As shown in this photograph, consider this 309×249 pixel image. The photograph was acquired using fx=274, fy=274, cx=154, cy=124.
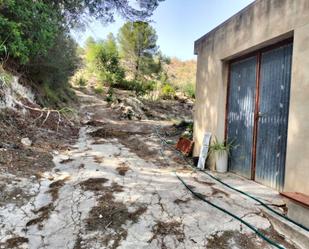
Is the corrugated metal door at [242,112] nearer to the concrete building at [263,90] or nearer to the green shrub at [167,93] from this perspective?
the concrete building at [263,90]

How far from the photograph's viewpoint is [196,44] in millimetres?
6441

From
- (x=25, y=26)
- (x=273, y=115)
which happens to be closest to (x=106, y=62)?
(x=25, y=26)

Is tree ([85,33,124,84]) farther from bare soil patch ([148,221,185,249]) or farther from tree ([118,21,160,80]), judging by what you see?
bare soil patch ([148,221,185,249])

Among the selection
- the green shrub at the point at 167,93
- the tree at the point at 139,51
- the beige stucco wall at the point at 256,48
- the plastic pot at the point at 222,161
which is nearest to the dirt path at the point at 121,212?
the plastic pot at the point at 222,161

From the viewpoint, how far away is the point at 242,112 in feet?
15.6

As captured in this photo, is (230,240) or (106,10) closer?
(230,240)

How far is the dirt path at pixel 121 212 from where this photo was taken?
256cm

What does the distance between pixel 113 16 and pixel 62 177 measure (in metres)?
7.08

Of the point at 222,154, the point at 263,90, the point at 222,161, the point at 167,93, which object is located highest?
the point at 167,93

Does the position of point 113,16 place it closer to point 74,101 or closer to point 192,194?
point 74,101

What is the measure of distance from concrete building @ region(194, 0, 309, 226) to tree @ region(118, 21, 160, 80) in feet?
51.5

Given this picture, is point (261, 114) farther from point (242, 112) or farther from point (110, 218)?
point (110, 218)

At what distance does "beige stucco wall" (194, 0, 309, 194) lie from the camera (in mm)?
3096

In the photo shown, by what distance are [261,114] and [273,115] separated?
0.94 feet
